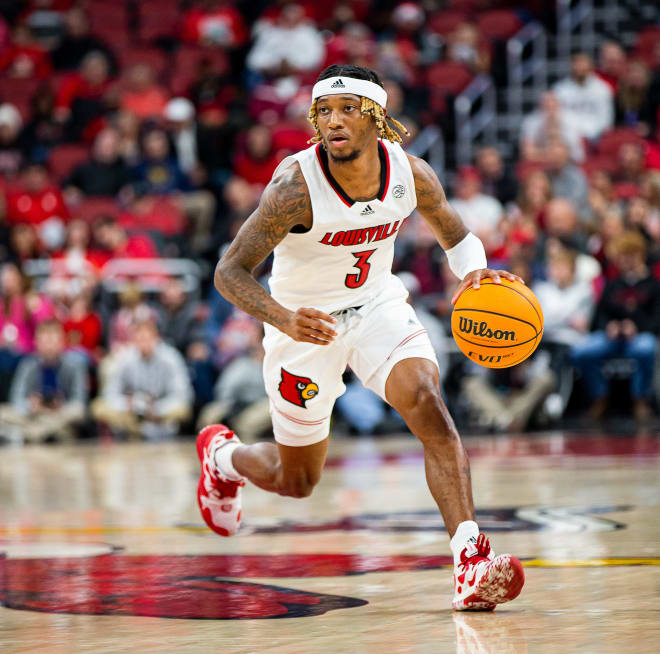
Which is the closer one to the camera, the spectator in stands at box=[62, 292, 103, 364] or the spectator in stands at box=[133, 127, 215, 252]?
the spectator in stands at box=[62, 292, 103, 364]

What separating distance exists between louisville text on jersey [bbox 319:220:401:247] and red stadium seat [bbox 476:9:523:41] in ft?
42.5

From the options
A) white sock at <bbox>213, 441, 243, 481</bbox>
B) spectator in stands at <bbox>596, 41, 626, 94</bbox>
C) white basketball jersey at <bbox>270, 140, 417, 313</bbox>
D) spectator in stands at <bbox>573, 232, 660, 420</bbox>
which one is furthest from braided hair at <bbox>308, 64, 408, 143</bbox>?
spectator in stands at <bbox>596, 41, 626, 94</bbox>

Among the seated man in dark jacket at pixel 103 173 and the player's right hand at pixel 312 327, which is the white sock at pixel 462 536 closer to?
the player's right hand at pixel 312 327

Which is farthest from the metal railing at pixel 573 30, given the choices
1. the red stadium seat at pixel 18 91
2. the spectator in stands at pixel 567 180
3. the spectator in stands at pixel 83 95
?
the red stadium seat at pixel 18 91

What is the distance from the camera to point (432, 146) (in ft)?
53.3

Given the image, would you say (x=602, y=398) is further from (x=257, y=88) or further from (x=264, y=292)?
(x=264, y=292)

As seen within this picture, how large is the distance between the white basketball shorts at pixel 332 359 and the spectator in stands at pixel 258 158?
10269mm

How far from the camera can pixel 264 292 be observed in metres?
4.71

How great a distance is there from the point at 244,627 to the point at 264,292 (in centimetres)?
138

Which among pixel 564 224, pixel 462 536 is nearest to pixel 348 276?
pixel 462 536

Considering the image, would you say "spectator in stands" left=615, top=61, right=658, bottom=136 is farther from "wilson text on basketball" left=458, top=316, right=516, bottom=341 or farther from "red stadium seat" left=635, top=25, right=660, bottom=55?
"wilson text on basketball" left=458, top=316, right=516, bottom=341

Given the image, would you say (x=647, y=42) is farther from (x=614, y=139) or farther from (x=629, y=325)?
(x=629, y=325)

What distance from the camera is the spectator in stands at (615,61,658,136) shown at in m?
14.9

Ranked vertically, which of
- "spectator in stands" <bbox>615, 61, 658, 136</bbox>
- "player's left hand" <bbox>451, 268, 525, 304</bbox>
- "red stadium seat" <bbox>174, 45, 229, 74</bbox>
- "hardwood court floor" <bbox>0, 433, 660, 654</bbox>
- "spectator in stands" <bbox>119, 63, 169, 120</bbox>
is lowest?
"hardwood court floor" <bbox>0, 433, 660, 654</bbox>
